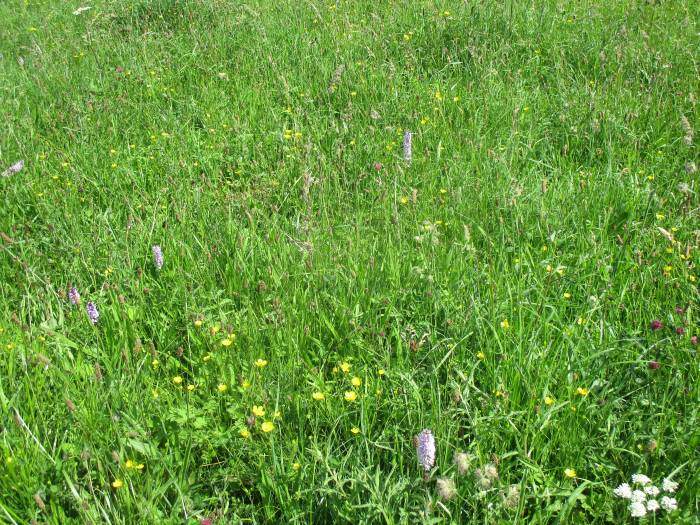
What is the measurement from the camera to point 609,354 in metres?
2.10

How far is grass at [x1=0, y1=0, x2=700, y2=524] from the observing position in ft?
5.91

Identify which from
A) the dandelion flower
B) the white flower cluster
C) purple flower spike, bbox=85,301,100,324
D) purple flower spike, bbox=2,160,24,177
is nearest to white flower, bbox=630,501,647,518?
the white flower cluster

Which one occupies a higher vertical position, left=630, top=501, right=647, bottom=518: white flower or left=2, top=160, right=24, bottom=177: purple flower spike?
left=2, top=160, right=24, bottom=177: purple flower spike

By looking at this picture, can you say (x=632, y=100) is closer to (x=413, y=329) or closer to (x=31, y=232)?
(x=413, y=329)

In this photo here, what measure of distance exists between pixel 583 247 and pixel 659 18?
2889mm

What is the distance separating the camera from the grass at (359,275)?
1.80 meters

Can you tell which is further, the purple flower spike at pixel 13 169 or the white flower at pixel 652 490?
the purple flower spike at pixel 13 169

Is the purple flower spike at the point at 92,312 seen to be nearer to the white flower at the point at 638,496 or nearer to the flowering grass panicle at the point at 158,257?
the flowering grass panicle at the point at 158,257

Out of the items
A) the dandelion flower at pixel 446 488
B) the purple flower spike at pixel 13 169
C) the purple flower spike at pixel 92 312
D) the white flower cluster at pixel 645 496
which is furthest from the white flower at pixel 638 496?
the purple flower spike at pixel 13 169

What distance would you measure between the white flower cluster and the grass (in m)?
0.05

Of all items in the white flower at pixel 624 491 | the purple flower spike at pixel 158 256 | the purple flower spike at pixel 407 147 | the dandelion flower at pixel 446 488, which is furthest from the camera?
the purple flower spike at pixel 407 147

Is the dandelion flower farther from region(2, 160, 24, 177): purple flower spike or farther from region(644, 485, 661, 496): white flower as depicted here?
region(2, 160, 24, 177): purple flower spike

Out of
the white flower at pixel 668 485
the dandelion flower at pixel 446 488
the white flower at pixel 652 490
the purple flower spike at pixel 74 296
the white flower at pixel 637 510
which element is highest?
the purple flower spike at pixel 74 296

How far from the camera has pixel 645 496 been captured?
5.41 feet
